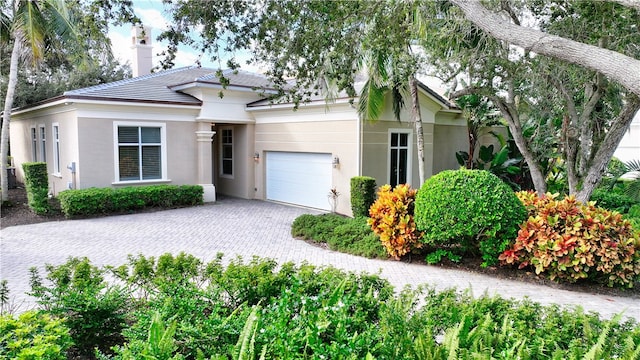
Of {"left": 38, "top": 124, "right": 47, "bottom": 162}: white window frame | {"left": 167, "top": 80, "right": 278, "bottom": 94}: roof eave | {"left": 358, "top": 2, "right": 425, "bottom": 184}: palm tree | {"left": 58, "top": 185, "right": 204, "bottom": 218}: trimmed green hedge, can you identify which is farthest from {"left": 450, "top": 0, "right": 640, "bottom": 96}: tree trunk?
{"left": 38, "top": 124, "right": 47, "bottom": 162}: white window frame

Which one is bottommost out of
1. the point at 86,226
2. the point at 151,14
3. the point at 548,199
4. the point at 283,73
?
the point at 86,226

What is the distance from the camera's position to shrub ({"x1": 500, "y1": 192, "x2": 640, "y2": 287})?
266 inches

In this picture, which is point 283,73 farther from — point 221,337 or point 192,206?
point 192,206

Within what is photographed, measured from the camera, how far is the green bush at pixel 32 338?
2.88 m

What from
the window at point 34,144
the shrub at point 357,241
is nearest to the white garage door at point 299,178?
the shrub at point 357,241

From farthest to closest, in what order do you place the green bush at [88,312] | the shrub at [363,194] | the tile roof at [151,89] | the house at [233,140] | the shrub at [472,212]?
the tile roof at [151,89]
the house at [233,140]
the shrub at [363,194]
the shrub at [472,212]
the green bush at [88,312]

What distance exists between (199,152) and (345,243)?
8484mm

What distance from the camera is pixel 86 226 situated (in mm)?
11664

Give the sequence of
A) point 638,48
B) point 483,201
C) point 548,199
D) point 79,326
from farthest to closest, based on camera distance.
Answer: point 638,48 → point 548,199 → point 483,201 → point 79,326

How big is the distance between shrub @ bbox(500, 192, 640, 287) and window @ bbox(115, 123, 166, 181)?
12.1 metres

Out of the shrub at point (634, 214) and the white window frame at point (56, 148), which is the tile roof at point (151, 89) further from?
the shrub at point (634, 214)

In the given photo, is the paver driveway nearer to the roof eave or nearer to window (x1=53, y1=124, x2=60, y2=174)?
the roof eave

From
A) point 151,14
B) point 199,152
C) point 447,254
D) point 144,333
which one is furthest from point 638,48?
point 199,152

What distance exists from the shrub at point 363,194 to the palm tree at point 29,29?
397 inches
